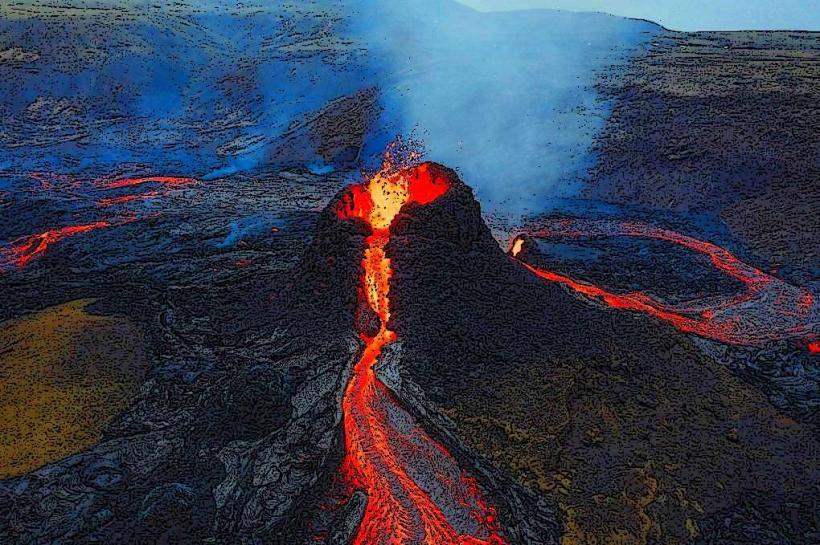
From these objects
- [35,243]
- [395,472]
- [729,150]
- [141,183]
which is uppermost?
[729,150]

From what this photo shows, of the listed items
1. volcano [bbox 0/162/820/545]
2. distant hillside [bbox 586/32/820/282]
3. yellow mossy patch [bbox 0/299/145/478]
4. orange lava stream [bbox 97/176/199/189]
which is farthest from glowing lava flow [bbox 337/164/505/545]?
orange lava stream [bbox 97/176/199/189]

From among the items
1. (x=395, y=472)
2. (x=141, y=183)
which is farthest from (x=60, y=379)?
(x=141, y=183)

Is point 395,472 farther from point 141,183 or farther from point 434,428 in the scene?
point 141,183

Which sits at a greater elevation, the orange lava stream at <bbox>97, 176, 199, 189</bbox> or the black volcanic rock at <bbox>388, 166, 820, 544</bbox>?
the black volcanic rock at <bbox>388, 166, 820, 544</bbox>

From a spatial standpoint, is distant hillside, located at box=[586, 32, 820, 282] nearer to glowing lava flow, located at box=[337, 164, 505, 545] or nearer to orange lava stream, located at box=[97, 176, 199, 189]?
glowing lava flow, located at box=[337, 164, 505, 545]

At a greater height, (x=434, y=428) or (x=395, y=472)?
(x=434, y=428)

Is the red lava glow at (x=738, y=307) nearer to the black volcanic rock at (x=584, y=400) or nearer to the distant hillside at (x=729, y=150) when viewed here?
the distant hillside at (x=729, y=150)
